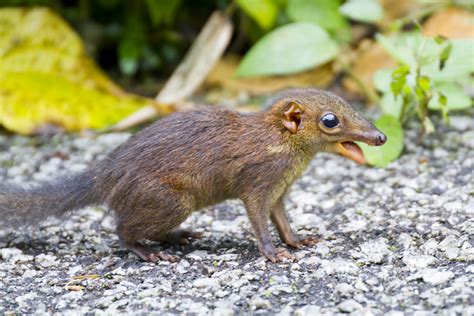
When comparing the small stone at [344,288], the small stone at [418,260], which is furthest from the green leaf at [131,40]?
the small stone at [344,288]

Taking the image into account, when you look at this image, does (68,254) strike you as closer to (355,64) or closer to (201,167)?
(201,167)

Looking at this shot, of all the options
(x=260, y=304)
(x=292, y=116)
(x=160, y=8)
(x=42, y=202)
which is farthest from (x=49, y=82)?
(x=260, y=304)

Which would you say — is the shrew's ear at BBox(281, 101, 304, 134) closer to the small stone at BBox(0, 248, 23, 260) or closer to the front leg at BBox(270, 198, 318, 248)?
the front leg at BBox(270, 198, 318, 248)

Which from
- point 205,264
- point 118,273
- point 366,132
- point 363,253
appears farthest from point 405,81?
point 118,273

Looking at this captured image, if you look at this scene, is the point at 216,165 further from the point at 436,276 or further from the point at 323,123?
the point at 436,276

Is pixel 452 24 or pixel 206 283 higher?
pixel 452 24
